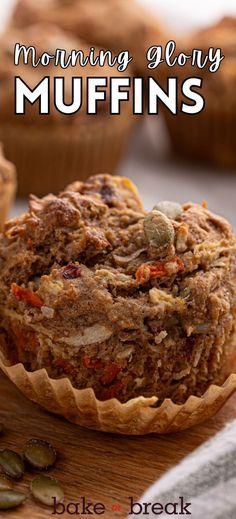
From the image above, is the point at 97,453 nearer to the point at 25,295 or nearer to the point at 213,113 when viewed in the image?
the point at 25,295

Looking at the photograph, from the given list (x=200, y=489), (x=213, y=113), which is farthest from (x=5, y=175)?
(x=213, y=113)

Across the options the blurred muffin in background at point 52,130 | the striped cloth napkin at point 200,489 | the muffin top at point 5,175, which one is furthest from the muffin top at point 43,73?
the striped cloth napkin at point 200,489

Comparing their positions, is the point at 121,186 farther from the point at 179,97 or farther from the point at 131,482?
the point at 179,97

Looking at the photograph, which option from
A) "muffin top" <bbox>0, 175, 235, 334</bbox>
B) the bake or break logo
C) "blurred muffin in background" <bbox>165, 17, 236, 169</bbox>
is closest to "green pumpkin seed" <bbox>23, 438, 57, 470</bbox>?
"muffin top" <bbox>0, 175, 235, 334</bbox>

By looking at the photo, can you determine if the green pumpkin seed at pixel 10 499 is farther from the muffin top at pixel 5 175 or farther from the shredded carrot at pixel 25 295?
the muffin top at pixel 5 175

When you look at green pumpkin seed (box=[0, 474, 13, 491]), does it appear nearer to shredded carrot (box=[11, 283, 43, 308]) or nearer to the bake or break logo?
shredded carrot (box=[11, 283, 43, 308])

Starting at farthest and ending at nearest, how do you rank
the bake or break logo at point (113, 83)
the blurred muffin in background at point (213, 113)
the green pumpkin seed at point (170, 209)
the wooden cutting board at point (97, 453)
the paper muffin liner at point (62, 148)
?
the blurred muffin in background at point (213, 113)
the paper muffin liner at point (62, 148)
the bake or break logo at point (113, 83)
the green pumpkin seed at point (170, 209)
the wooden cutting board at point (97, 453)

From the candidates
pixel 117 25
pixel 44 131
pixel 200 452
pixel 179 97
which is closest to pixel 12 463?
pixel 200 452
